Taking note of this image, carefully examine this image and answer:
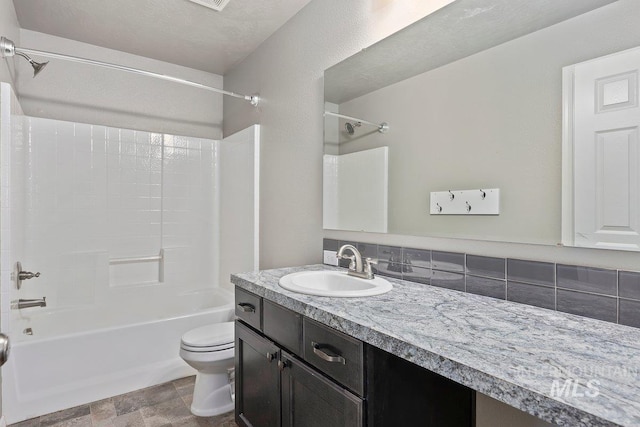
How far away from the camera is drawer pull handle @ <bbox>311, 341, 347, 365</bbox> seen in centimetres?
107

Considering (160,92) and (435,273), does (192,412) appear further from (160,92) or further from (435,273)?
(160,92)

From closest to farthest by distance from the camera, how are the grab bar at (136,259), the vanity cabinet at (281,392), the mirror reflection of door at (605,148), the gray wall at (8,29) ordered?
the mirror reflection of door at (605,148)
the vanity cabinet at (281,392)
the gray wall at (8,29)
the grab bar at (136,259)

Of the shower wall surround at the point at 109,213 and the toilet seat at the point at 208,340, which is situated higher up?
the shower wall surround at the point at 109,213

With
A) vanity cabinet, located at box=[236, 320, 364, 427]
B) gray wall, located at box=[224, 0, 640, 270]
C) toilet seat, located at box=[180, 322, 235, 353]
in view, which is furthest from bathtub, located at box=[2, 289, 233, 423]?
vanity cabinet, located at box=[236, 320, 364, 427]

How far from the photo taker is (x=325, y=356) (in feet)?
3.65

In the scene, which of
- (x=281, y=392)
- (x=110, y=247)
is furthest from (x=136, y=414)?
(x=110, y=247)

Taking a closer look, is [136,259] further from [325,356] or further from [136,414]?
[325,356]

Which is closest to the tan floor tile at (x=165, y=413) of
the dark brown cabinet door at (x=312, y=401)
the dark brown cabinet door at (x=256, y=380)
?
the dark brown cabinet door at (x=256, y=380)

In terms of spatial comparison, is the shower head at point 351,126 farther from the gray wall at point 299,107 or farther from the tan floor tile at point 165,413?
the tan floor tile at point 165,413

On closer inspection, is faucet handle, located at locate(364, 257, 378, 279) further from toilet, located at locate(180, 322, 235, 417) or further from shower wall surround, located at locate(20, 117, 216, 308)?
shower wall surround, located at locate(20, 117, 216, 308)

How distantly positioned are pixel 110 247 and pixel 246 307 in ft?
A: 6.07

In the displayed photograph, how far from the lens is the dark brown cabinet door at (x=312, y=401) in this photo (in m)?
1.03

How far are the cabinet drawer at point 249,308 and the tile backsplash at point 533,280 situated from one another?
64 cm

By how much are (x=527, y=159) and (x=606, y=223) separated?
300mm
